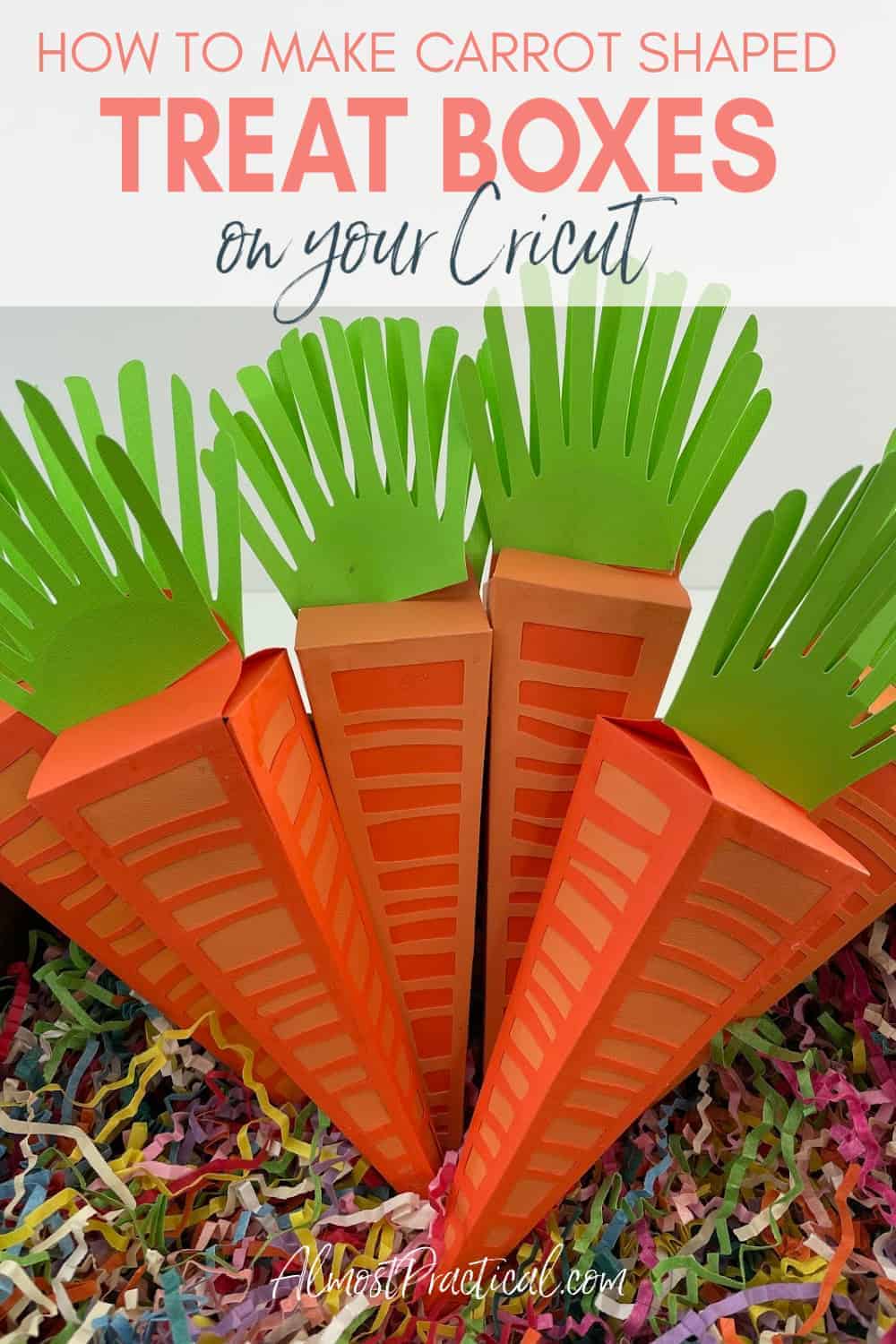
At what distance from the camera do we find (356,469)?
1.11 ft

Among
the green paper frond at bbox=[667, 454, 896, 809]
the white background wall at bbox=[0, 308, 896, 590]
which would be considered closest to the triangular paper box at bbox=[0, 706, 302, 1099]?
the green paper frond at bbox=[667, 454, 896, 809]

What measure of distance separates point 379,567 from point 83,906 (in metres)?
0.17

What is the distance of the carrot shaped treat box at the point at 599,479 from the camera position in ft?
1.08

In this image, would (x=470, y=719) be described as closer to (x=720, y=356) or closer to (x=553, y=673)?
(x=553, y=673)

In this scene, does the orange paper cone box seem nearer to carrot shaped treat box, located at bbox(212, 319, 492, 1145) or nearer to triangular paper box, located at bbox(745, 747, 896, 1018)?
triangular paper box, located at bbox(745, 747, 896, 1018)

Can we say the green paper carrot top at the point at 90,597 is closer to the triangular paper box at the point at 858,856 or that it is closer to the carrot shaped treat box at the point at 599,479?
the carrot shaped treat box at the point at 599,479

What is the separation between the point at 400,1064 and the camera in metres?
0.41

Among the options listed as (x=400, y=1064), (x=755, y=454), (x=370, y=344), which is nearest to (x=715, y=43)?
(x=755, y=454)

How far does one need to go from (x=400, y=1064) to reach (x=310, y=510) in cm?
22

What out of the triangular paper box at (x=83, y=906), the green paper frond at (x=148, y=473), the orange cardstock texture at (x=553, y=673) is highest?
the green paper frond at (x=148, y=473)

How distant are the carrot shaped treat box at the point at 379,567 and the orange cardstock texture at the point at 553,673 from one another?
1 centimetres

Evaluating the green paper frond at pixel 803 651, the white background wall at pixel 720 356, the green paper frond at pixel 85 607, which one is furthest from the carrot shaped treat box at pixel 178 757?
the white background wall at pixel 720 356

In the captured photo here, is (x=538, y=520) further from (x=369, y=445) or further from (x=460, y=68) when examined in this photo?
(x=460, y=68)

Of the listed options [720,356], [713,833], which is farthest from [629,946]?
[720,356]
